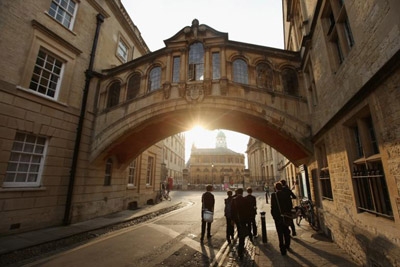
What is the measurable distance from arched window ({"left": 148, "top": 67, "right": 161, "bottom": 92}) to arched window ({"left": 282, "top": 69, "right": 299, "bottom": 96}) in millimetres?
6350

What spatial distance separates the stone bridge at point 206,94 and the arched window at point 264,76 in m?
0.04

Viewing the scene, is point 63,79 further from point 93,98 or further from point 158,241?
point 158,241

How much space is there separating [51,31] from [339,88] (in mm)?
11531

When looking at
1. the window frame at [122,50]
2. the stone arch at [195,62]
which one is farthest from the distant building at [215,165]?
the stone arch at [195,62]

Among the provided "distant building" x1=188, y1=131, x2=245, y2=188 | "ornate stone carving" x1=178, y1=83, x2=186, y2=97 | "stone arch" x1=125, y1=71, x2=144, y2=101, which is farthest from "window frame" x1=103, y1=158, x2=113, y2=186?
"distant building" x1=188, y1=131, x2=245, y2=188

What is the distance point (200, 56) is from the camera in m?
10.7

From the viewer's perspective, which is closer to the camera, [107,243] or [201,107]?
[107,243]

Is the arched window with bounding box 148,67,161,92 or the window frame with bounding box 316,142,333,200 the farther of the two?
the arched window with bounding box 148,67,161,92

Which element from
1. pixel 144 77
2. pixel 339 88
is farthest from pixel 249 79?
pixel 144 77

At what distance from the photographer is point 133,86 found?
11547 millimetres

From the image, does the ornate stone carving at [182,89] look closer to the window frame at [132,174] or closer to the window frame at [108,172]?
the window frame at [108,172]

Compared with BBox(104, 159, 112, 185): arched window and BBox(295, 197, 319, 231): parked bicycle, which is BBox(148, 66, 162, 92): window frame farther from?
BBox(295, 197, 319, 231): parked bicycle

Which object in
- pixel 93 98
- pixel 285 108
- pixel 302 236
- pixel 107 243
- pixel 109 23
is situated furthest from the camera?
pixel 109 23

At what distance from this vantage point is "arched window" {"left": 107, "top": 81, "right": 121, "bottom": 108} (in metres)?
11.7
